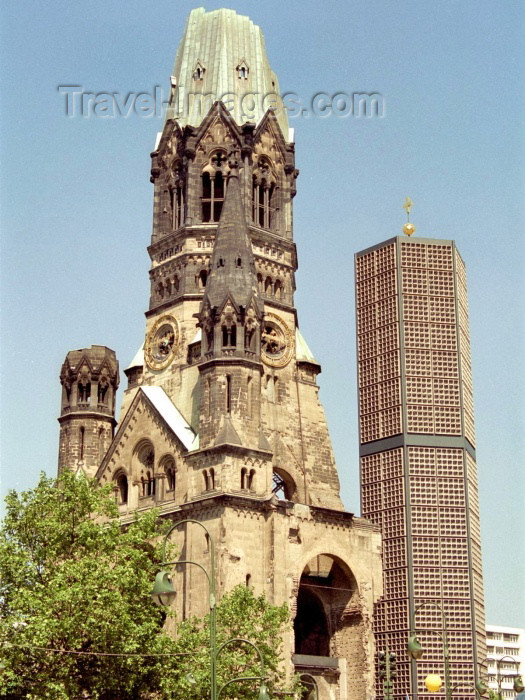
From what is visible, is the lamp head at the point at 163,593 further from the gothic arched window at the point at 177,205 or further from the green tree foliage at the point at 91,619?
the gothic arched window at the point at 177,205

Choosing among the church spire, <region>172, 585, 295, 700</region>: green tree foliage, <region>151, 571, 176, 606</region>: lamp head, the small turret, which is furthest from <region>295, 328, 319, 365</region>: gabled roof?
A: <region>151, 571, 176, 606</region>: lamp head

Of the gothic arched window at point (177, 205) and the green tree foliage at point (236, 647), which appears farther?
the gothic arched window at point (177, 205)

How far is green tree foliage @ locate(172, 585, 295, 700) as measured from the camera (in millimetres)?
56719

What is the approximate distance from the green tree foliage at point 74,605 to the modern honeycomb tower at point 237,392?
9737 millimetres

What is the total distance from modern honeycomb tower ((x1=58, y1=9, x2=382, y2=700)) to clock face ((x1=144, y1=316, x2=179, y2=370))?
0.12 metres

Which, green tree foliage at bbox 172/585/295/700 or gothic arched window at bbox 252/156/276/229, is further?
gothic arched window at bbox 252/156/276/229

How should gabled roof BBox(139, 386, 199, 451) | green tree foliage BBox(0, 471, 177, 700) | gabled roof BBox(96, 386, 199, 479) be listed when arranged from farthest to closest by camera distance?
gabled roof BBox(96, 386, 199, 479) → gabled roof BBox(139, 386, 199, 451) → green tree foliage BBox(0, 471, 177, 700)

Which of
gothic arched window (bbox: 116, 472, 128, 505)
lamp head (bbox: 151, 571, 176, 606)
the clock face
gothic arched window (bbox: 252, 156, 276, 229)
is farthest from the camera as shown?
gothic arched window (bbox: 252, 156, 276, 229)

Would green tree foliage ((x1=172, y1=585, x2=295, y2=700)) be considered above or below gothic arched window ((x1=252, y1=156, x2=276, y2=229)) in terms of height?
below

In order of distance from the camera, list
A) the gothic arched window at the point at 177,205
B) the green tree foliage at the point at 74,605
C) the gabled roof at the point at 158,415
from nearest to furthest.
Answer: the green tree foliage at the point at 74,605
the gabled roof at the point at 158,415
the gothic arched window at the point at 177,205

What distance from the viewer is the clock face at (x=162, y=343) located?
82.7 meters

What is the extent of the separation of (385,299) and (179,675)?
3674cm

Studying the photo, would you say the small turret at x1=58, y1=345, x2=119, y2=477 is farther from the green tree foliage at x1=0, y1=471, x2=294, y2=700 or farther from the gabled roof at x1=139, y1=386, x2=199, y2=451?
the green tree foliage at x1=0, y1=471, x2=294, y2=700

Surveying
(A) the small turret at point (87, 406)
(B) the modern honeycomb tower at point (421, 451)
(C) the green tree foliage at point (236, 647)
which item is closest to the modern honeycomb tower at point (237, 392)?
(A) the small turret at point (87, 406)
